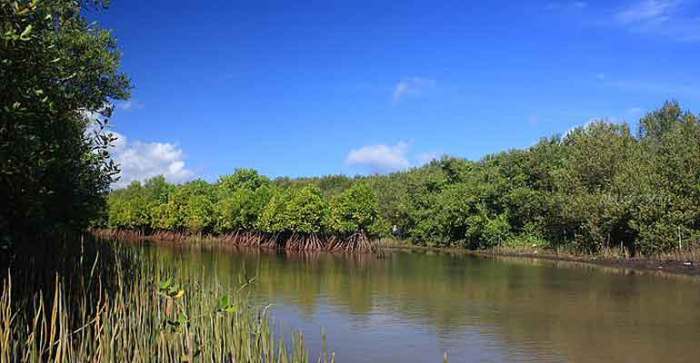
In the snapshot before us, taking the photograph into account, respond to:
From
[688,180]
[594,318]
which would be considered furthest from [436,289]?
[688,180]

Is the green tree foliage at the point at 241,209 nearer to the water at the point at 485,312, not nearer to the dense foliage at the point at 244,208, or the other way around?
the dense foliage at the point at 244,208

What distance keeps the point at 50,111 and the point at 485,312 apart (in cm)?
1047

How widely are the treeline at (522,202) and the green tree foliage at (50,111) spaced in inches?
845

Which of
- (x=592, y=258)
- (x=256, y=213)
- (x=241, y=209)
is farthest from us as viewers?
(x=241, y=209)

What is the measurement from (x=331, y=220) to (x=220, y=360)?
93.5ft

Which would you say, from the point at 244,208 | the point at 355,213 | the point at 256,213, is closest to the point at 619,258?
Answer: the point at 355,213

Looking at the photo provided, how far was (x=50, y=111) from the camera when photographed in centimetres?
584

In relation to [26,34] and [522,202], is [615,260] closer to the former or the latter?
[522,202]

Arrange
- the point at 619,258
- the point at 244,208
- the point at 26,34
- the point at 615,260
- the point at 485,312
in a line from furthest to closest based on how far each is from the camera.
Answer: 1. the point at 244,208
2. the point at 619,258
3. the point at 615,260
4. the point at 485,312
5. the point at 26,34

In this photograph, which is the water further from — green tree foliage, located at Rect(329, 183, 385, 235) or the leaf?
green tree foliage, located at Rect(329, 183, 385, 235)

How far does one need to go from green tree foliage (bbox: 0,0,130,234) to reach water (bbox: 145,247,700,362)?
1.97 meters

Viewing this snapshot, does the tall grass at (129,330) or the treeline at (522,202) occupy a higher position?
the treeline at (522,202)

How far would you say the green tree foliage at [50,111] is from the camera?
5.13 m

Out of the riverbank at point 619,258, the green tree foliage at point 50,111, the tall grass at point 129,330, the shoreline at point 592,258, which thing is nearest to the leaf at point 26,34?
the green tree foliage at point 50,111
